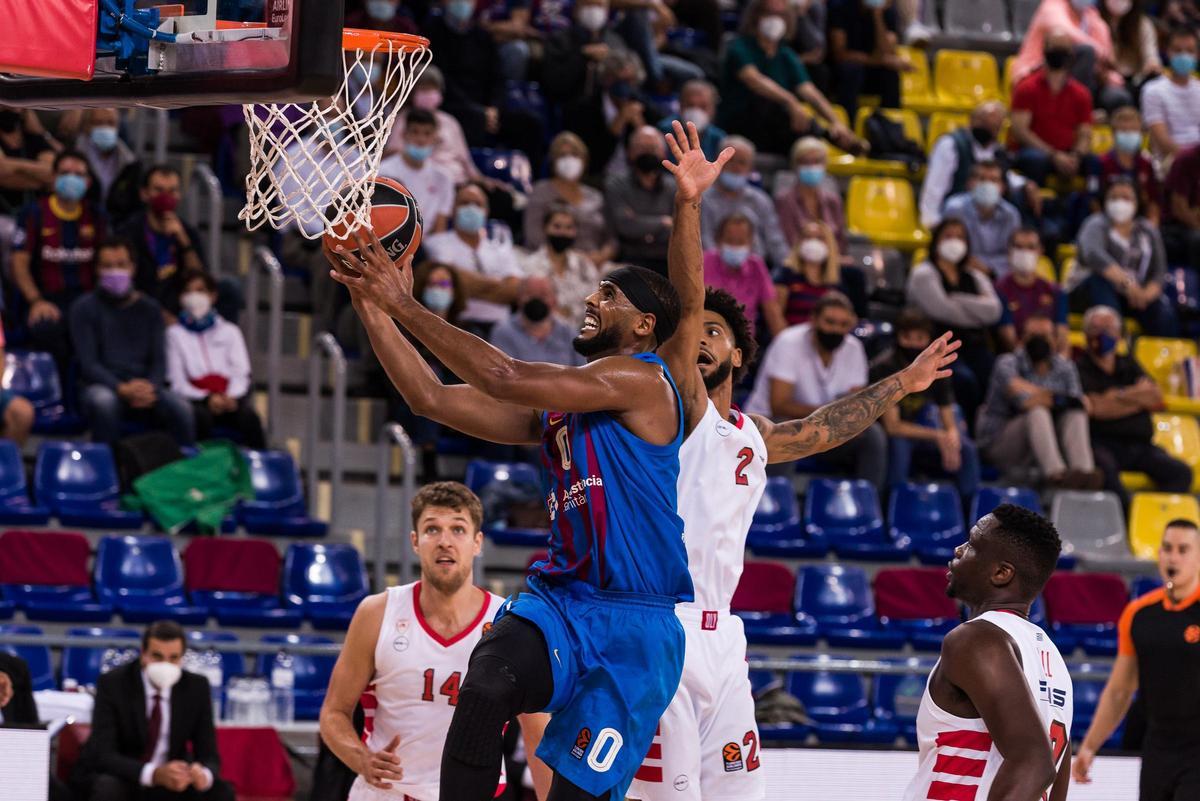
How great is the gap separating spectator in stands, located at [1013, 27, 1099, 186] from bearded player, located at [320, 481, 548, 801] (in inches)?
442

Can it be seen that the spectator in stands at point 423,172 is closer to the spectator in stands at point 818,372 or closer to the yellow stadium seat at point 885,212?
the spectator in stands at point 818,372

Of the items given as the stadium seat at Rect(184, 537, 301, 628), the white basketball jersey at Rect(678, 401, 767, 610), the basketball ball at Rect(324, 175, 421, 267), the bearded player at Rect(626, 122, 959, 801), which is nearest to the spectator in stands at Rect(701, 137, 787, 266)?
the stadium seat at Rect(184, 537, 301, 628)

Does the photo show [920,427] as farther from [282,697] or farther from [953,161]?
[282,697]

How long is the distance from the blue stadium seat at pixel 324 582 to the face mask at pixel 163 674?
2.12m

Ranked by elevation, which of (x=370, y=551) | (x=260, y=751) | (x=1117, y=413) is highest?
(x=1117, y=413)

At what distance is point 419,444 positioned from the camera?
1305cm

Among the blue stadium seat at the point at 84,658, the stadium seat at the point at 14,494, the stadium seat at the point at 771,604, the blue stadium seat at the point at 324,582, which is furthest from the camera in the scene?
the stadium seat at the point at 771,604

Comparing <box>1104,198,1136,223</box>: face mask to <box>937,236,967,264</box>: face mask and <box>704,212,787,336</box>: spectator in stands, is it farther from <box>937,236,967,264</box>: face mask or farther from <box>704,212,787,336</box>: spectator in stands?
<box>704,212,787,336</box>: spectator in stands

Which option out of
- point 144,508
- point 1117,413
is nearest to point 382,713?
point 144,508

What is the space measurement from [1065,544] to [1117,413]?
1354 mm

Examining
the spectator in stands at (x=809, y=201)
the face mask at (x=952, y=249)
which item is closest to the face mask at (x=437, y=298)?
the spectator in stands at (x=809, y=201)

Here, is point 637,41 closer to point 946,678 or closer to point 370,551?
point 370,551

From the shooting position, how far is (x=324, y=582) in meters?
11.9

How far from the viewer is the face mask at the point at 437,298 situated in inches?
506
